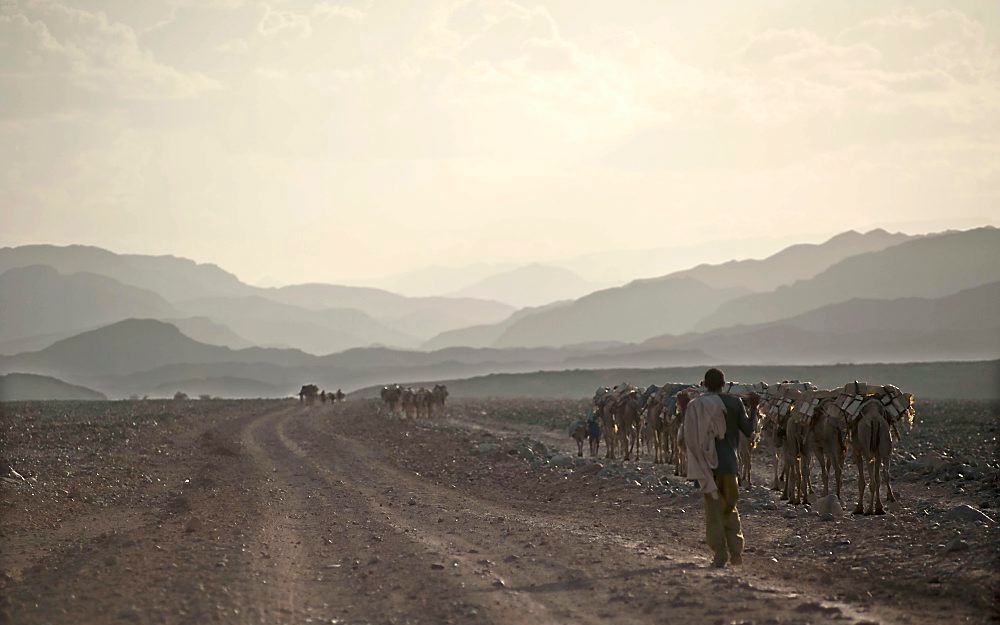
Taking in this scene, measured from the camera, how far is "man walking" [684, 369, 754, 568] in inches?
507

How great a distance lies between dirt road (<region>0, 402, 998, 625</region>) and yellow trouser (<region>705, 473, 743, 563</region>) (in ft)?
1.10

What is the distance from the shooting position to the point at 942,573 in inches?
480

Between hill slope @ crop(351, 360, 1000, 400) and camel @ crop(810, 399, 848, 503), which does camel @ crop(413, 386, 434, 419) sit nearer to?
camel @ crop(810, 399, 848, 503)

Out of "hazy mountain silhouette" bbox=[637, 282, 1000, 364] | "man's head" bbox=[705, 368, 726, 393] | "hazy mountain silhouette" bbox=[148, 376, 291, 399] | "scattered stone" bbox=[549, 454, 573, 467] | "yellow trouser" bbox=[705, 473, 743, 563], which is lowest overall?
"hazy mountain silhouette" bbox=[148, 376, 291, 399]

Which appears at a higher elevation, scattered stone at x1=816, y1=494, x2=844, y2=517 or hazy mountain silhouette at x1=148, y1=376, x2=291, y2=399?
scattered stone at x1=816, y1=494, x2=844, y2=517

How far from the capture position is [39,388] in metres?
147

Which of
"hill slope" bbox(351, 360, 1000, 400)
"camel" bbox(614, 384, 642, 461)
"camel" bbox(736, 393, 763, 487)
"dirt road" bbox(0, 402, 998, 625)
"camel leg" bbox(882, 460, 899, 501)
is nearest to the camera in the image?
"dirt road" bbox(0, 402, 998, 625)

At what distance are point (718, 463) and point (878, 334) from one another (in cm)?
17389

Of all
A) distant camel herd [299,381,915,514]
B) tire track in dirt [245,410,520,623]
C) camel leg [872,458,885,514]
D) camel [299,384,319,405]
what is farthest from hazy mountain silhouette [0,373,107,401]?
camel leg [872,458,885,514]

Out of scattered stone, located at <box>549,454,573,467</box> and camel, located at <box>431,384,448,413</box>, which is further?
camel, located at <box>431,384,448,413</box>

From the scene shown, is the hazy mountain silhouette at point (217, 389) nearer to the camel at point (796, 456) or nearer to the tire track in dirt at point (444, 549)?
the tire track in dirt at point (444, 549)

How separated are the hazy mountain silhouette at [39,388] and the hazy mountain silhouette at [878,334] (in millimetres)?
99781

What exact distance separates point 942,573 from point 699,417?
3285 millimetres

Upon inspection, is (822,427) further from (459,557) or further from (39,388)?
(39,388)
